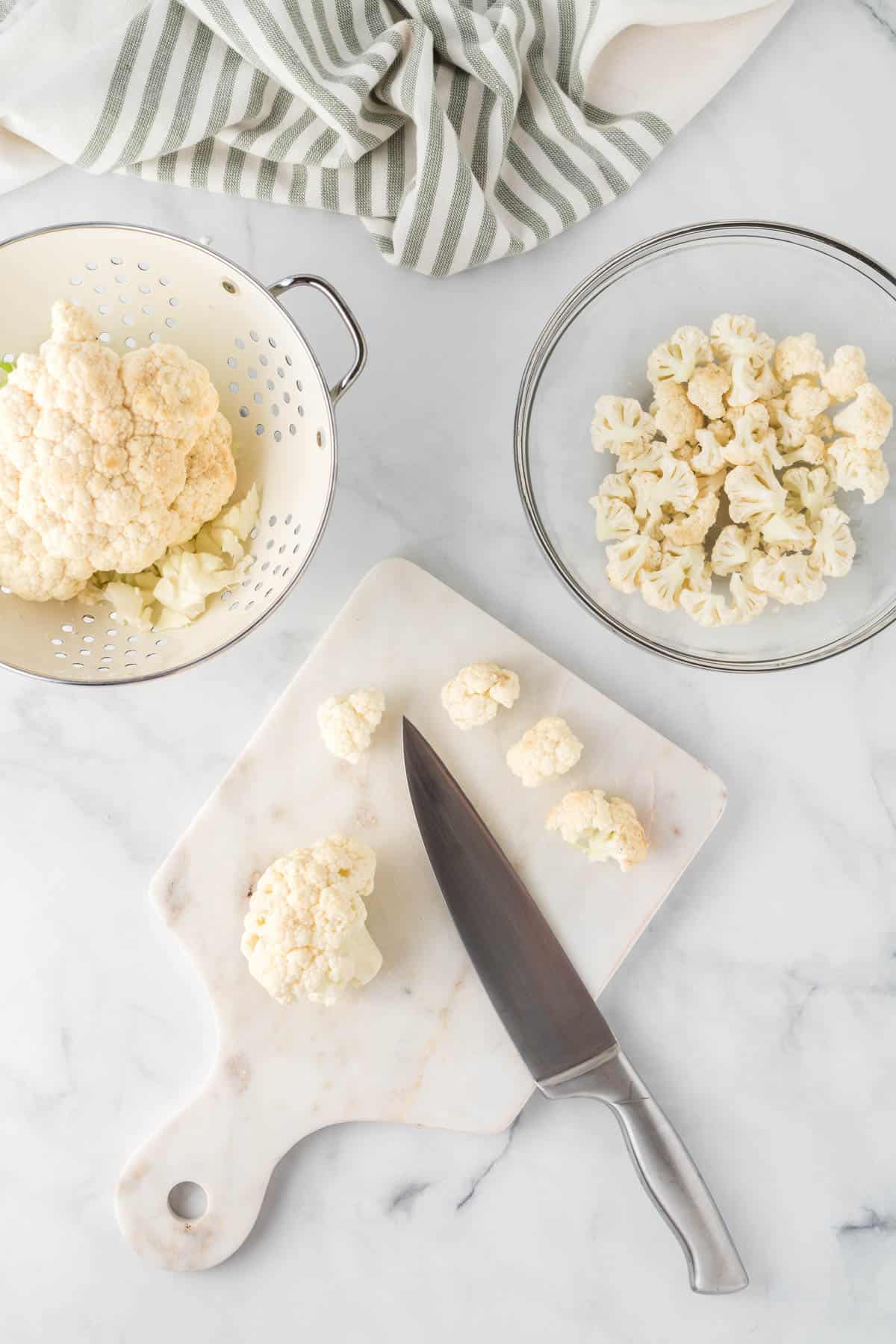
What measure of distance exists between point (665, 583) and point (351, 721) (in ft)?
1.32

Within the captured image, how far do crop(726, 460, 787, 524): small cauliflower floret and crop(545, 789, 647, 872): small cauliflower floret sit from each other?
369mm

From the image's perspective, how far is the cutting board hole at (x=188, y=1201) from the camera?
1.14 meters

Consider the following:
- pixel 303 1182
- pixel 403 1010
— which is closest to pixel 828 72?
pixel 403 1010

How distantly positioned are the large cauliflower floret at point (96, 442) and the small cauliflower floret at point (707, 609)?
0.58m

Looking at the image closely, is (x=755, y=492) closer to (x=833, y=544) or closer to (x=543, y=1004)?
(x=833, y=544)

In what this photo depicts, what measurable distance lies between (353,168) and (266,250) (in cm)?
14

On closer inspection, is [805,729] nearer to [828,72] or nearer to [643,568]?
[643,568]

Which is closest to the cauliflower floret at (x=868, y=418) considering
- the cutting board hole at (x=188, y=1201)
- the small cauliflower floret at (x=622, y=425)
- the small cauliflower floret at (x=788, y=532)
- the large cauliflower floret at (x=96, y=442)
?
the small cauliflower floret at (x=788, y=532)

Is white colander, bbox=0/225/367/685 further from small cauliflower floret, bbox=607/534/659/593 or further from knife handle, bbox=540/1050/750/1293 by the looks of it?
knife handle, bbox=540/1050/750/1293

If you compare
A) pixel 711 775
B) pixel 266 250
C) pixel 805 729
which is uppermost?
pixel 266 250

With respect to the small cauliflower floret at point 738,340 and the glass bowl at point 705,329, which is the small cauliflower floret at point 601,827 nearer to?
the glass bowl at point 705,329

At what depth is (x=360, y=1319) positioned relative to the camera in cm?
117

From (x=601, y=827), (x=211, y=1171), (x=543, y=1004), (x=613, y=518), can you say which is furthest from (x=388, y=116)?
(x=211, y=1171)

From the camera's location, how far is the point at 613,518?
1063mm
